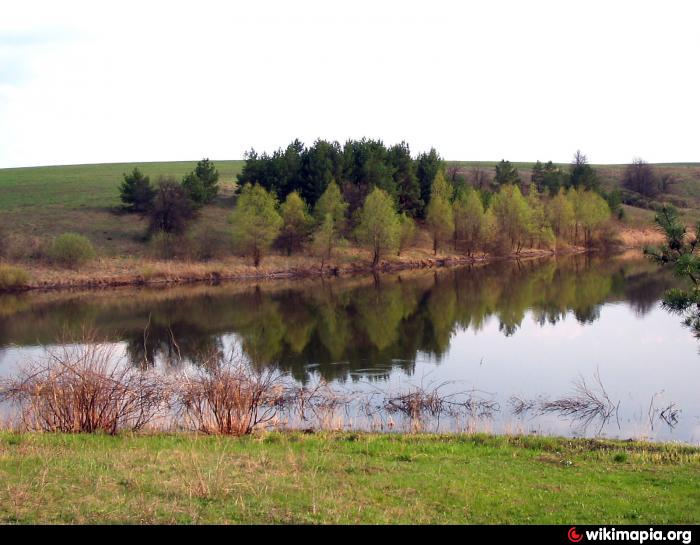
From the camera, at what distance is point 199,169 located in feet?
220

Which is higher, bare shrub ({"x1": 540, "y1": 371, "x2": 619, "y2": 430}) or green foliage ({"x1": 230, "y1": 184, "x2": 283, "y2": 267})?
green foliage ({"x1": 230, "y1": 184, "x2": 283, "y2": 267})

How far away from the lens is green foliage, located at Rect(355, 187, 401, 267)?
5403cm

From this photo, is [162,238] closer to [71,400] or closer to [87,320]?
[87,320]

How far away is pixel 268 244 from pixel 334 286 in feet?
28.9

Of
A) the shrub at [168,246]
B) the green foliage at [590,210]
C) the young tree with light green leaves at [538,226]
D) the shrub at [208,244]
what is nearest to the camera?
the shrub at [168,246]

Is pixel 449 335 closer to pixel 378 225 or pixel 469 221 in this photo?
pixel 378 225

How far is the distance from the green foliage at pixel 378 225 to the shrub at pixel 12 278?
2395 cm

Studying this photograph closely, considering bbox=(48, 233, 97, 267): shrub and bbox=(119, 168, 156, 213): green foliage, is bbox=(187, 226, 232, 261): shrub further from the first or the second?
bbox=(48, 233, 97, 267): shrub

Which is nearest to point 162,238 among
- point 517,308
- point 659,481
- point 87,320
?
point 87,320

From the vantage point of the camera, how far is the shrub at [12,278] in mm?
44844

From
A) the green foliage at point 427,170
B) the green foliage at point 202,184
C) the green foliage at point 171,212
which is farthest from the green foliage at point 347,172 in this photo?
the green foliage at point 171,212

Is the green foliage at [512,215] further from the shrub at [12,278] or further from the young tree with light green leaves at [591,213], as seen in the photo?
the shrub at [12,278]

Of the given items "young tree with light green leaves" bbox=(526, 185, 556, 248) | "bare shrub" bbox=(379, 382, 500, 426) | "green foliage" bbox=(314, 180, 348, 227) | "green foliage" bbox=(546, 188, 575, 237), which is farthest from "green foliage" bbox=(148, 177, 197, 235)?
"bare shrub" bbox=(379, 382, 500, 426)

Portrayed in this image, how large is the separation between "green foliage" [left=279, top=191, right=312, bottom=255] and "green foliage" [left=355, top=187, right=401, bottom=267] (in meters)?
4.13
